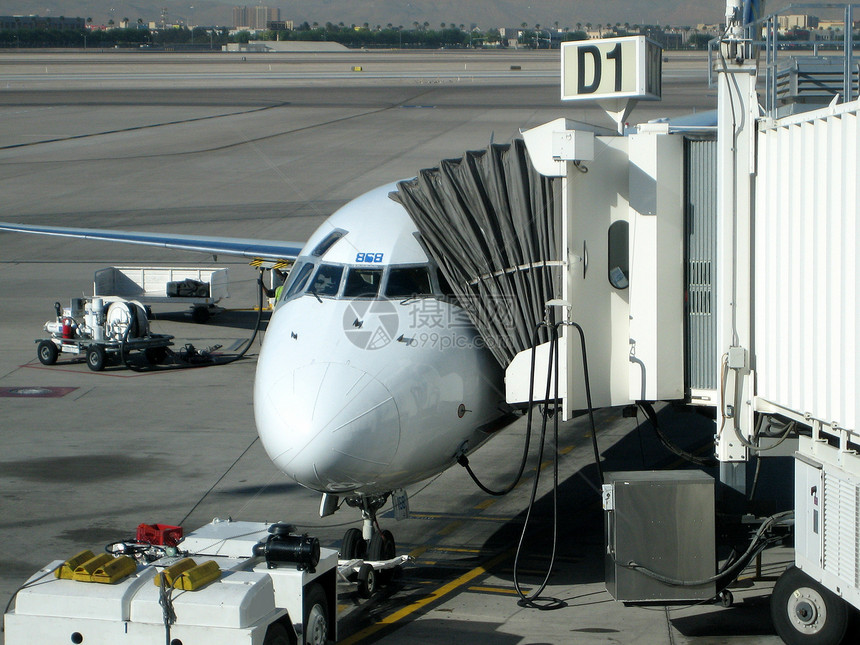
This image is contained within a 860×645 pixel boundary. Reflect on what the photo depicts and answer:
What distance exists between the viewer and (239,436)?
20281 mm

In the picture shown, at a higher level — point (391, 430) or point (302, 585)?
point (391, 430)

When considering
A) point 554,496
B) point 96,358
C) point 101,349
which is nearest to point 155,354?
point 101,349

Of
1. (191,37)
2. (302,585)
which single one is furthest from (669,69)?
(191,37)

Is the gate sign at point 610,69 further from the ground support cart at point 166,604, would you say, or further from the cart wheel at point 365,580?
the ground support cart at point 166,604

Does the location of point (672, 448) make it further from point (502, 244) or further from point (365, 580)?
point (365, 580)

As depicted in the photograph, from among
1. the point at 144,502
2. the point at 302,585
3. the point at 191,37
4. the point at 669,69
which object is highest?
the point at 191,37

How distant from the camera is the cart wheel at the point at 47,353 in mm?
26812

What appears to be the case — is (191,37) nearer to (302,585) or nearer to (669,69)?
(669,69)

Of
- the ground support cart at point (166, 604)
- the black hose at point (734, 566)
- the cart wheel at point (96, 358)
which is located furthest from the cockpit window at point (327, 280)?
the cart wheel at point (96, 358)

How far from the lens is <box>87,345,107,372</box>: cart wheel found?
26.2 meters

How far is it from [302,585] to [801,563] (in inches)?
199

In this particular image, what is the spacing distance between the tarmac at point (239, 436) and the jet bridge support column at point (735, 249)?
92.2 inches

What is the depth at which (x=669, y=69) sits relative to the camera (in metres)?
100

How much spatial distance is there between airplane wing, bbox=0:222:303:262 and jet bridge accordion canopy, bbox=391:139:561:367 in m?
13.8
